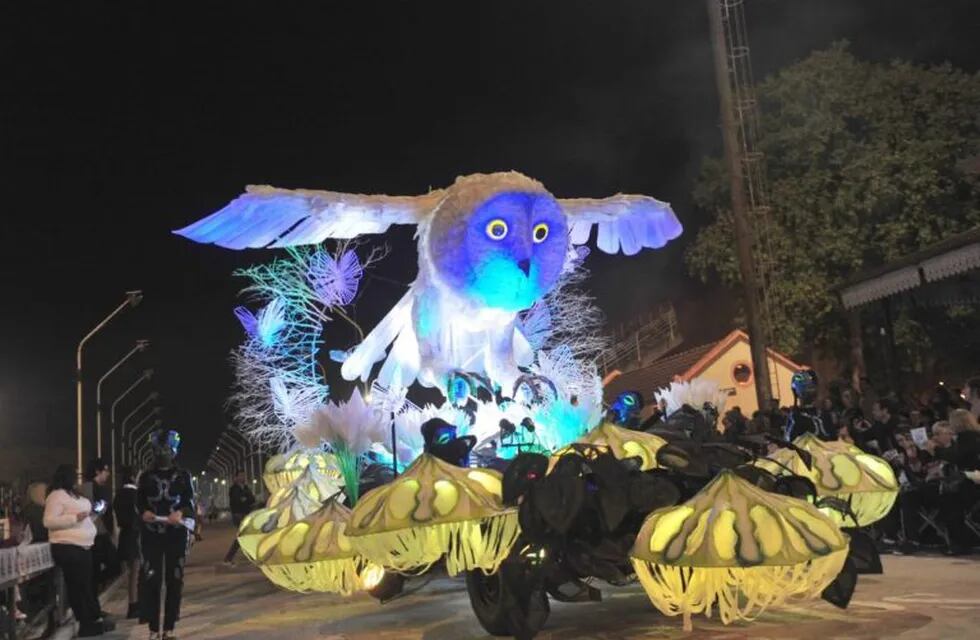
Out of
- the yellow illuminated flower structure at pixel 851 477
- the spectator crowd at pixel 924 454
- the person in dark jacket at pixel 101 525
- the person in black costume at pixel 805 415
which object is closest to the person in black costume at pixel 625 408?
the spectator crowd at pixel 924 454

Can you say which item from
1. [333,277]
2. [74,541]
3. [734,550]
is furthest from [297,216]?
[734,550]

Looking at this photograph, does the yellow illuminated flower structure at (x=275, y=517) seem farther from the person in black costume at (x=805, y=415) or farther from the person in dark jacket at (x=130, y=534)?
the person in black costume at (x=805, y=415)

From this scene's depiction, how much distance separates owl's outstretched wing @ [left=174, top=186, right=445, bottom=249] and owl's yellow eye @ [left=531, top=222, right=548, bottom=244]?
1.06m

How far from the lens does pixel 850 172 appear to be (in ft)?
63.9

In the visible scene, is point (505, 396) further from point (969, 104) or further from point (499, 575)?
point (969, 104)

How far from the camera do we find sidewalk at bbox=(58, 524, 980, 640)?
19.4 ft

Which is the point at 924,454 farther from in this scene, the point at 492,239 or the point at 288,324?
the point at 288,324

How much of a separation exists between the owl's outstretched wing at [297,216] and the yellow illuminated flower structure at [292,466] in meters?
2.28

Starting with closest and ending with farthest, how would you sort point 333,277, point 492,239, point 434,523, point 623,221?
point 434,523 → point 492,239 → point 333,277 → point 623,221

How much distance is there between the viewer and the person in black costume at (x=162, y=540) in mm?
6863

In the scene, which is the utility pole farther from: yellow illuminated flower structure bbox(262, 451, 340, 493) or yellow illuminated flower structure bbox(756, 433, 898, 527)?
yellow illuminated flower structure bbox(262, 451, 340, 493)

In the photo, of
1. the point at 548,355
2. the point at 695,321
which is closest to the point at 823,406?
the point at 548,355

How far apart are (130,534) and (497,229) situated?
200 inches

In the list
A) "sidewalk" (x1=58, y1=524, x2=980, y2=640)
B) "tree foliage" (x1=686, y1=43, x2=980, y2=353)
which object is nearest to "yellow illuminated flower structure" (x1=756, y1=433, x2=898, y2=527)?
"sidewalk" (x1=58, y1=524, x2=980, y2=640)
